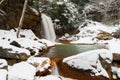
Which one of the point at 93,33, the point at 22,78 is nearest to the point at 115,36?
the point at 93,33

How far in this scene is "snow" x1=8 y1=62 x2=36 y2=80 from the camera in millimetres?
6848

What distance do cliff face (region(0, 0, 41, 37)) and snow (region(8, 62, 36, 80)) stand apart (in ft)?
18.8

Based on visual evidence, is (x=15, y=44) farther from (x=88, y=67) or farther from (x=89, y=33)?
(x=89, y=33)

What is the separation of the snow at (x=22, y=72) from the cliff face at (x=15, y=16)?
5726 mm

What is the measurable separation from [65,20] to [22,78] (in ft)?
40.6

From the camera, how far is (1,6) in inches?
517

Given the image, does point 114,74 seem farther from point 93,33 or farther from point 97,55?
point 93,33

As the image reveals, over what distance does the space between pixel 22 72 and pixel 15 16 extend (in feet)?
22.4

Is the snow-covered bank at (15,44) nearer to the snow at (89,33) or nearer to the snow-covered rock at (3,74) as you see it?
the snow-covered rock at (3,74)

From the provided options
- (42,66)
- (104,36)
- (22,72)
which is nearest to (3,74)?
(22,72)

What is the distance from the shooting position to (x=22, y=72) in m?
7.11

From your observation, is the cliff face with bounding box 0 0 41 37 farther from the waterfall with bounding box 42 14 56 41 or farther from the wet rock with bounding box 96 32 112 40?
the wet rock with bounding box 96 32 112 40

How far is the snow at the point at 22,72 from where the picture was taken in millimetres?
6848

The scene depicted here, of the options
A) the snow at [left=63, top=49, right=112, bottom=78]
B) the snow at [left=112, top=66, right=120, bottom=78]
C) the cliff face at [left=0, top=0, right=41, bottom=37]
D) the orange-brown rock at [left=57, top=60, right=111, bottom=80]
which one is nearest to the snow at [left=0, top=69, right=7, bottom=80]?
the orange-brown rock at [left=57, top=60, right=111, bottom=80]
